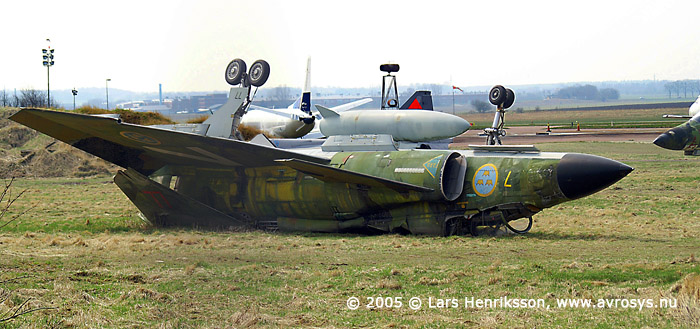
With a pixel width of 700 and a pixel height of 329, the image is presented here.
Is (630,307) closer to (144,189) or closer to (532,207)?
(532,207)

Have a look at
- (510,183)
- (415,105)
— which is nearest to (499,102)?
(415,105)

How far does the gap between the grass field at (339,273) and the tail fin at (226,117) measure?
3.46 meters

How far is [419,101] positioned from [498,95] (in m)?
4.36

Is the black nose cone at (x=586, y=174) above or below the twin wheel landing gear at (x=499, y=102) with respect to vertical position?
below

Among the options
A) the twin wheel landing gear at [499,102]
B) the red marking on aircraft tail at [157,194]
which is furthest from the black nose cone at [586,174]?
the red marking on aircraft tail at [157,194]

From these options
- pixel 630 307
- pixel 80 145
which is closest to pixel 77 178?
pixel 80 145

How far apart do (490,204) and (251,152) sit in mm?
6016

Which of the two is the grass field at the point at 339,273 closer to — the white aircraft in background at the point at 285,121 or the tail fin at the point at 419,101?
the tail fin at the point at 419,101

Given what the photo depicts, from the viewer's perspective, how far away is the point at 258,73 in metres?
19.9

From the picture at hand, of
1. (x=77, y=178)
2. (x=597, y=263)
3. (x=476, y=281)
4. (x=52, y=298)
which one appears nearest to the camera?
(x=52, y=298)

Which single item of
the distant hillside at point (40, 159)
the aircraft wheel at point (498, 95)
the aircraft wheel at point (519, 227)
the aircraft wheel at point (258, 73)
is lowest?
the aircraft wheel at point (519, 227)

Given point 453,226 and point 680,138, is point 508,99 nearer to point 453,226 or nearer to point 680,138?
point 453,226

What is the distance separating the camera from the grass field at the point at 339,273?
8.09 meters

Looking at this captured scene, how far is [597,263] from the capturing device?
11.0 metres
